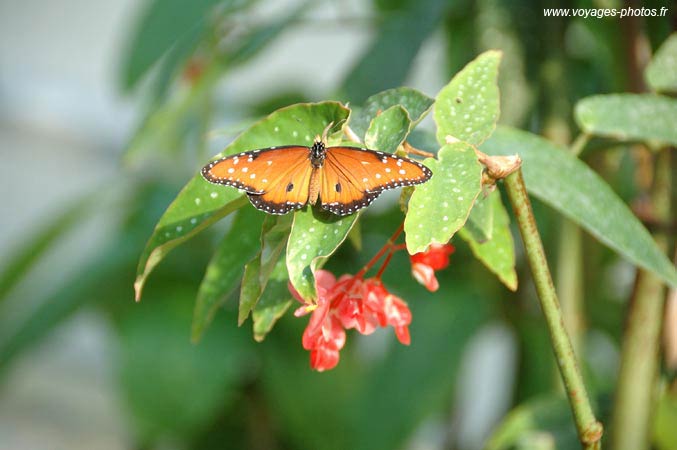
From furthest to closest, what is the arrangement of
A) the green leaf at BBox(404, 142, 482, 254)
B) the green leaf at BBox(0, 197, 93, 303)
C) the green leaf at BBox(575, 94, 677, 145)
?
the green leaf at BBox(0, 197, 93, 303) → the green leaf at BBox(575, 94, 677, 145) → the green leaf at BBox(404, 142, 482, 254)

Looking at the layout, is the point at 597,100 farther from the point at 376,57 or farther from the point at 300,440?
the point at 300,440

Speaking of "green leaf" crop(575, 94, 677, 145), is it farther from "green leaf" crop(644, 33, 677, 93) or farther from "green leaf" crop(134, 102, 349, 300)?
"green leaf" crop(134, 102, 349, 300)

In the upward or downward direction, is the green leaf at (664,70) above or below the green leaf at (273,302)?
below

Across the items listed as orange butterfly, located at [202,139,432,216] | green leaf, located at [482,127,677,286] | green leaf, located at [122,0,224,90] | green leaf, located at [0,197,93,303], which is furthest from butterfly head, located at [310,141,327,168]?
green leaf, located at [0,197,93,303]

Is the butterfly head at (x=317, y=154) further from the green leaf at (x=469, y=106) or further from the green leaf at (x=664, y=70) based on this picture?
the green leaf at (x=664, y=70)

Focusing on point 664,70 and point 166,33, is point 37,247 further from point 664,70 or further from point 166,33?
point 664,70

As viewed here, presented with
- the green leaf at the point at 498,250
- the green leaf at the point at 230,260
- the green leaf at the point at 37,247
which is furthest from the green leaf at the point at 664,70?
the green leaf at the point at 37,247
